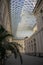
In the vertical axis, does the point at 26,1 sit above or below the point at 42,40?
above

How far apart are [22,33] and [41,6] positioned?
68570 millimetres

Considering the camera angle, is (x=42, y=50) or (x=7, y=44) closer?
(x=7, y=44)

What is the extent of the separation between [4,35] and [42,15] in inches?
766

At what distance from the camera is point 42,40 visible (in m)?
29.3

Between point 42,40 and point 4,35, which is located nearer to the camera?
point 4,35

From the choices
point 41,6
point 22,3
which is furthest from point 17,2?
point 41,6

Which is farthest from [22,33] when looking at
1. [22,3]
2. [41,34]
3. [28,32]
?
[41,34]

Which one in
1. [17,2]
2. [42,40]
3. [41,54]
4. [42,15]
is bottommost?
[41,54]

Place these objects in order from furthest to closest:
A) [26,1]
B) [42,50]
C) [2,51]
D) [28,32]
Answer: [28,32]
[26,1]
[42,50]
[2,51]

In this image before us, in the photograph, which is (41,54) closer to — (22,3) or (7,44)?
(22,3)

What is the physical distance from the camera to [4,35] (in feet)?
35.6

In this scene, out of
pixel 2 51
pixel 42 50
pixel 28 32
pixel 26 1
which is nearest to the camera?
pixel 2 51

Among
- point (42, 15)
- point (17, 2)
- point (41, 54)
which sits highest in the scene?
point (17, 2)

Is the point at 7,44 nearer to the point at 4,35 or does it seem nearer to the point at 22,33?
the point at 4,35
